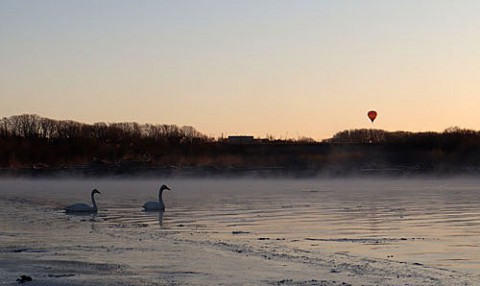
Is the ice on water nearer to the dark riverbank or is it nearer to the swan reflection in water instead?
the swan reflection in water

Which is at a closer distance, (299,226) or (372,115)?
(299,226)

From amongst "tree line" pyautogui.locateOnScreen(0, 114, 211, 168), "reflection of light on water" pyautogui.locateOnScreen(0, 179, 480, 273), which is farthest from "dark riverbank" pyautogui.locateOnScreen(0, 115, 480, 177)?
"reflection of light on water" pyautogui.locateOnScreen(0, 179, 480, 273)

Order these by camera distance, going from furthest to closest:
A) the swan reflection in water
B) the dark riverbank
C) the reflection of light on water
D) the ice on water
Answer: the dark riverbank < the swan reflection in water < the reflection of light on water < the ice on water

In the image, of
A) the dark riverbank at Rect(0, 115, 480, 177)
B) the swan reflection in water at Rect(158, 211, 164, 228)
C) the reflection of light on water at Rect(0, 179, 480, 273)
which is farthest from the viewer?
the dark riverbank at Rect(0, 115, 480, 177)

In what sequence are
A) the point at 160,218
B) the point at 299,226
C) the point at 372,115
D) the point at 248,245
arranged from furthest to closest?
1. the point at 372,115
2. the point at 160,218
3. the point at 299,226
4. the point at 248,245

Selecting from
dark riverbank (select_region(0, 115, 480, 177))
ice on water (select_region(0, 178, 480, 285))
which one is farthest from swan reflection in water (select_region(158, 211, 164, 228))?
dark riverbank (select_region(0, 115, 480, 177))

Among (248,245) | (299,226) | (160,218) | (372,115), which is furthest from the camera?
(372,115)

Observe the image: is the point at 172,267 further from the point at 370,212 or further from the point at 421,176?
the point at 421,176

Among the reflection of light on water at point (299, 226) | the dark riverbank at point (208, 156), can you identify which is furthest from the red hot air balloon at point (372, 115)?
the reflection of light on water at point (299, 226)

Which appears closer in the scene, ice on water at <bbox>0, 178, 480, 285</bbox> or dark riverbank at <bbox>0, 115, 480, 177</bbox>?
ice on water at <bbox>0, 178, 480, 285</bbox>

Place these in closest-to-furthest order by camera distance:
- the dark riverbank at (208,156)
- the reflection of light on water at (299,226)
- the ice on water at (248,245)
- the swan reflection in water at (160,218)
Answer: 1. the ice on water at (248,245)
2. the reflection of light on water at (299,226)
3. the swan reflection in water at (160,218)
4. the dark riverbank at (208,156)

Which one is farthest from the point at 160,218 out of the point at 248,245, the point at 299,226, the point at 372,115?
the point at 372,115

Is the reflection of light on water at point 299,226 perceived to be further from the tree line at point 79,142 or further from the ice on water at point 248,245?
the tree line at point 79,142

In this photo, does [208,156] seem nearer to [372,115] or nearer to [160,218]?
[372,115]
